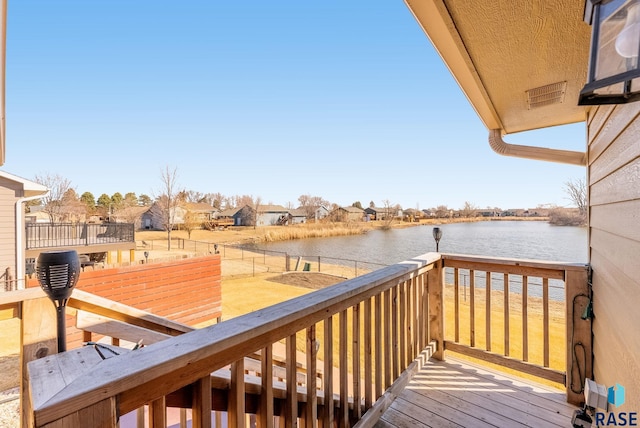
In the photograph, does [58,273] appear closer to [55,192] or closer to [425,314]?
[425,314]

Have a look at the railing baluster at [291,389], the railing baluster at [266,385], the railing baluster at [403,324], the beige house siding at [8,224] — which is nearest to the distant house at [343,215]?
the beige house siding at [8,224]

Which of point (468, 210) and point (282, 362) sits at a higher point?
point (468, 210)

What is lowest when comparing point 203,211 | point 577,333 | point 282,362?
point 282,362

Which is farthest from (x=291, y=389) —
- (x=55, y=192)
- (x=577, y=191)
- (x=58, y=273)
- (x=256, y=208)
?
(x=256, y=208)

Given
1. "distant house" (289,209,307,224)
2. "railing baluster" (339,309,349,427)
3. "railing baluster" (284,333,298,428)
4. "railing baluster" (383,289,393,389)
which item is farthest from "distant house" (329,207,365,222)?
"railing baluster" (284,333,298,428)

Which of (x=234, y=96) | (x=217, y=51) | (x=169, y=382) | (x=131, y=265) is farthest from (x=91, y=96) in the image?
(x=169, y=382)

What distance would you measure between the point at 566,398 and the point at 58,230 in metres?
12.1

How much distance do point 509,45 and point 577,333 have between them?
186 centimetres

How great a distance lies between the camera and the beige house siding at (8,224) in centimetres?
662

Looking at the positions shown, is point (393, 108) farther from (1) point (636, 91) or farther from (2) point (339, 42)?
(1) point (636, 91)

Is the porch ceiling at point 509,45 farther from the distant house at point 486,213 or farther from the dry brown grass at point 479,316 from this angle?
the distant house at point 486,213

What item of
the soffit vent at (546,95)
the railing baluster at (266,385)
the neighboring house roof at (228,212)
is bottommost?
the railing baluster at (266,385)

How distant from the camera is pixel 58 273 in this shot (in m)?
0.95

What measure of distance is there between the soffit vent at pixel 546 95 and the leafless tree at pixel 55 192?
82.4ft
